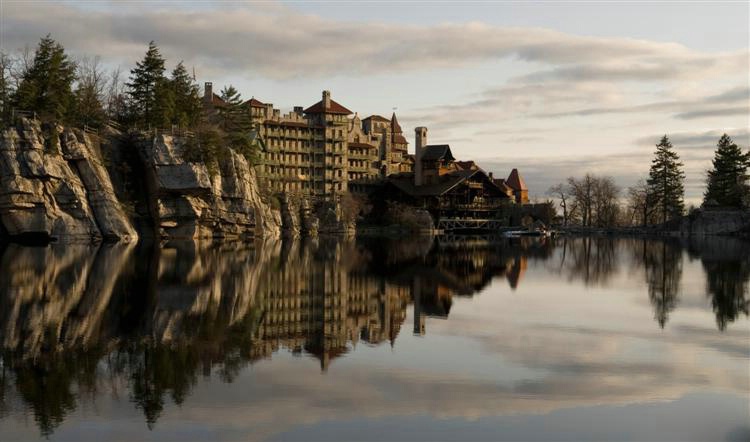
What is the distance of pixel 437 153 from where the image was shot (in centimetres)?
13900

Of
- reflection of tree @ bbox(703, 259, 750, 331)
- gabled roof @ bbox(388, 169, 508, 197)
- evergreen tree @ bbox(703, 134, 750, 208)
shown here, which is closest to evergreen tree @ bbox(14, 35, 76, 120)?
reflection of tree @ bbox(703, 259, 750, 331)

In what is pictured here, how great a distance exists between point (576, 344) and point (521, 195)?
15162cm

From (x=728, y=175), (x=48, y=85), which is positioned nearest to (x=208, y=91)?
(x=48, y=85)

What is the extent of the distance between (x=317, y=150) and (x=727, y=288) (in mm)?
103024

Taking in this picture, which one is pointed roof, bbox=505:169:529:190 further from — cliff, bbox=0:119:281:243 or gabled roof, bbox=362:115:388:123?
cliff, bbox=0:119:281:243

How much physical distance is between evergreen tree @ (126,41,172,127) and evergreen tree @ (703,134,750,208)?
93818mm

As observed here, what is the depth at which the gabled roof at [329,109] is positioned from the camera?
440ft

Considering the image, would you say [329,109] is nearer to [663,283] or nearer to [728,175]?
[728,175]

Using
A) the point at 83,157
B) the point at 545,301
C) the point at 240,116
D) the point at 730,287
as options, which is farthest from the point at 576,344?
the point at 240,116

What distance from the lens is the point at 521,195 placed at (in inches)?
6654

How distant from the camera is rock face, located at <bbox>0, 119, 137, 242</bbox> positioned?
65.2 meters

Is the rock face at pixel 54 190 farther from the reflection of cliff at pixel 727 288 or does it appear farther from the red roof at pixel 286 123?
the red roof at pixel 286 123

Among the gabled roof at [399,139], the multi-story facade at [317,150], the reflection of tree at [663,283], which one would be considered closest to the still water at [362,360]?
the reflection of tree at [663,283]

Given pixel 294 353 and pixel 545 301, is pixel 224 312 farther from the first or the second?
pixel 545 301
